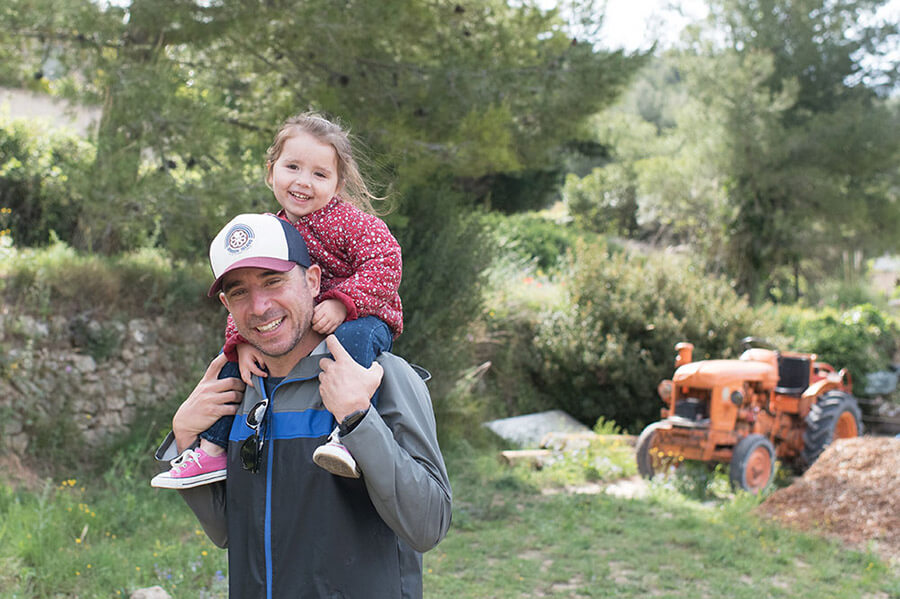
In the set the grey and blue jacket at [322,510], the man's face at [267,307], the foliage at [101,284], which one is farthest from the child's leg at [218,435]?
the foliage at [101,284]

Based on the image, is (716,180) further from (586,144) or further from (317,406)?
(317,406)

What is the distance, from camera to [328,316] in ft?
6.88

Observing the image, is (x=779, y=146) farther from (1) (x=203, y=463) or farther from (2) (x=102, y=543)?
(1) (x=203, y=463)

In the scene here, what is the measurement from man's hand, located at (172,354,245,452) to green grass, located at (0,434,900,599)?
293 centimetres

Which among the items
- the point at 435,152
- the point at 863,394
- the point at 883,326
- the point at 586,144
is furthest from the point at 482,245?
the point at 586,144

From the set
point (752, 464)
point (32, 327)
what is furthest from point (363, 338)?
point (752, 464)

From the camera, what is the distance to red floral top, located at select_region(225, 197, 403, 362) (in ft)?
7.43

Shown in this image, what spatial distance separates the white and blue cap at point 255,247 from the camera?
193 centimetres

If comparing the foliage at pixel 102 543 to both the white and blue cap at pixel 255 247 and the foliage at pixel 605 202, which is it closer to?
the white and blue cap at pixel 255 247

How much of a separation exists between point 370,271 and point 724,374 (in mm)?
6349

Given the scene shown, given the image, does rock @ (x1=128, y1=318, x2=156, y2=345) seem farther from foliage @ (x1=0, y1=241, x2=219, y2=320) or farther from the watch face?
the watch face

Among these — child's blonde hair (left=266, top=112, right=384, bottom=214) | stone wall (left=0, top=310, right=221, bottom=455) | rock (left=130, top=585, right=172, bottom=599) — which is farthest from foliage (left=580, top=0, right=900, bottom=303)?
child's blonde hair (left=266, top=112, right=384, bottom=214)

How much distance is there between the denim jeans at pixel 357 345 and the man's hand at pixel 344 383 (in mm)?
107

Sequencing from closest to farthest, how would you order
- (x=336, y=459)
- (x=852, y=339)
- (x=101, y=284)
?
(x=336, y=459), (x=101, y=284), (x=852, y=339)
